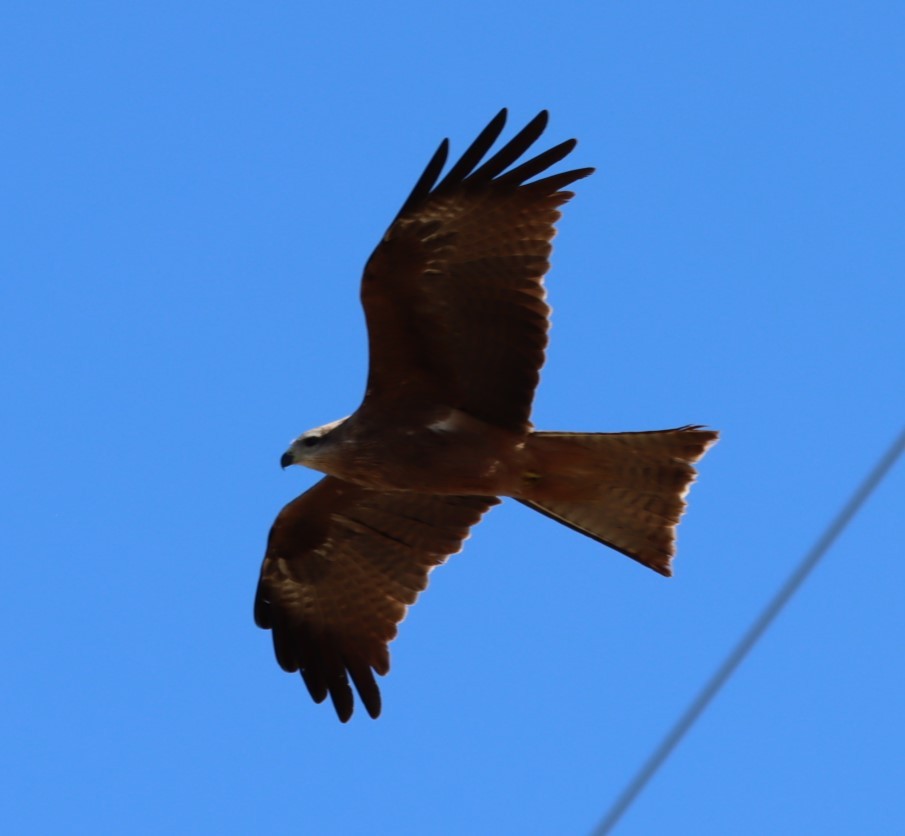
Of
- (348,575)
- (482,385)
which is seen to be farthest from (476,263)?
(348,575)

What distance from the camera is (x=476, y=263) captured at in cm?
846

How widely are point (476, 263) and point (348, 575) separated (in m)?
2.71

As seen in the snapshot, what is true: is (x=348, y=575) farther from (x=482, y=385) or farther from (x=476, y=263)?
(x=476, y=263)

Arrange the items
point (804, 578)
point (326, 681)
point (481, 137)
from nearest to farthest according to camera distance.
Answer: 1. point (804, 578)
2. point (481, 137)
3. point (326, 681)

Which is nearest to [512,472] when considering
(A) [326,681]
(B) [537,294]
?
(B) [537,294]

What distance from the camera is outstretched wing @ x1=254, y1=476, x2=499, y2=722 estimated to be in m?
9.84

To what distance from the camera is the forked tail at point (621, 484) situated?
8.62 meters

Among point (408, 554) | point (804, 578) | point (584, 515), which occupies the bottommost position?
point (804, 578)

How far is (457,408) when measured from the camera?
890cm

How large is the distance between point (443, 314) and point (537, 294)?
0.59 metres

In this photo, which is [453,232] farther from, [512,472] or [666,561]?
[666,561]

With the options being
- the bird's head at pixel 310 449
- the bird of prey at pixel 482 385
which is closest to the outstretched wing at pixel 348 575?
the bird of prey at pixel 482 385

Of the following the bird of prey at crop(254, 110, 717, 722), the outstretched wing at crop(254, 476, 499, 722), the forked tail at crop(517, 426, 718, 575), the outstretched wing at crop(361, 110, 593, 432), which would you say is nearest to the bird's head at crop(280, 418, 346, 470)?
the bird of prey at crop(254, 110, 717, 722)

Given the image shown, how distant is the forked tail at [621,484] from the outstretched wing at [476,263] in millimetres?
536
